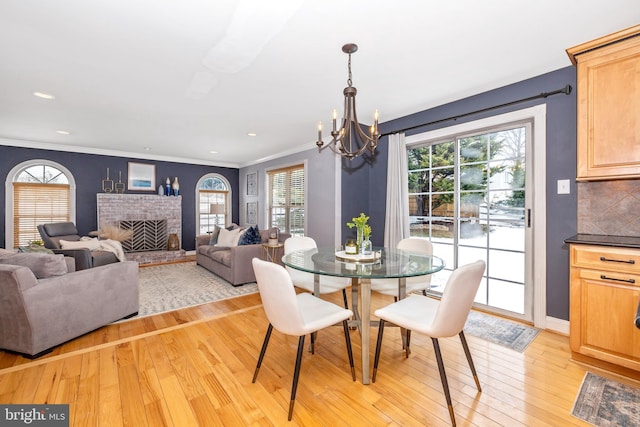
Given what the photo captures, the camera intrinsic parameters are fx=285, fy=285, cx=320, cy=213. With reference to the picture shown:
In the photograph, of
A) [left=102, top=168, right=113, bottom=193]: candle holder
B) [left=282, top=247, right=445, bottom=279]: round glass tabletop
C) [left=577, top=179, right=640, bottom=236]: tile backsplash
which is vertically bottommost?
[left=282, top=247, right=445, bottom=279]: round glass tabletop

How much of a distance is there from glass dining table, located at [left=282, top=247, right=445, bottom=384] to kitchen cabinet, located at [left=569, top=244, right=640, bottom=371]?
1017mm

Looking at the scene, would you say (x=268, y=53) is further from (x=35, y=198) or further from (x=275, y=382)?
(x=35, y=198)

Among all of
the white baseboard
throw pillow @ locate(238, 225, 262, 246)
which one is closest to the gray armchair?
throw pillow @ locate(238, 225, 262, 246)

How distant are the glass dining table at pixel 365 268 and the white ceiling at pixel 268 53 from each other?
1669mm

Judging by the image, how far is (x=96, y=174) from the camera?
612cm

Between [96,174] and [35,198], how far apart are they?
1081 millimetres

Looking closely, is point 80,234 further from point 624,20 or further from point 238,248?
point 624,20

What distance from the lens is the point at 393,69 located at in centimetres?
260

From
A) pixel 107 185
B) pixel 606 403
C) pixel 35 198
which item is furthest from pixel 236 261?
pixel 35 198

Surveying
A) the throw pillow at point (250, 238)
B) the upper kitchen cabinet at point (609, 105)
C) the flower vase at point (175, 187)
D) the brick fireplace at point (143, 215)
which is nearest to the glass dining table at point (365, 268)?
the upper kitchen cabinet at point (609, 105)

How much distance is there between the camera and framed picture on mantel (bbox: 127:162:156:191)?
6535mm

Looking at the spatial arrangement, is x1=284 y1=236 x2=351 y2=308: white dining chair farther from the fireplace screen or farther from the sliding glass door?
the fireplace screen

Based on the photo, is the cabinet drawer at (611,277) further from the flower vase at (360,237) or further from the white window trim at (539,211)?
the flower vase at (360,237)

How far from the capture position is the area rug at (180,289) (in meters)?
3.51
